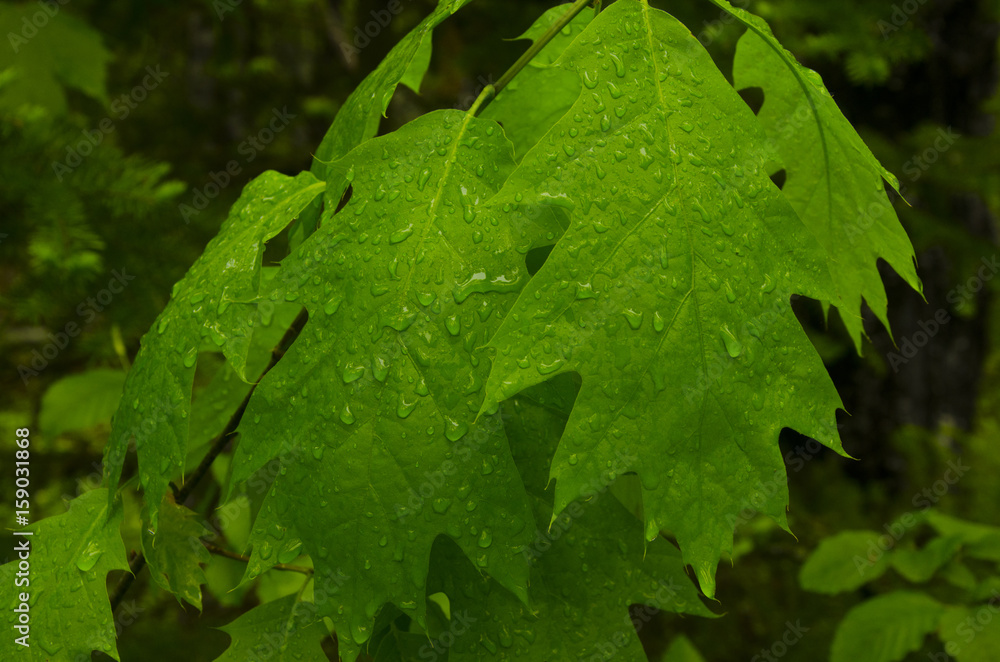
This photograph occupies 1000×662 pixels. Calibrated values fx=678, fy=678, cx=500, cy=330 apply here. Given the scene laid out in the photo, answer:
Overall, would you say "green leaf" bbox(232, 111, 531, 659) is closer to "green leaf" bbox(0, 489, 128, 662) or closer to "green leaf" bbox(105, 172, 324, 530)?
"green leaf" bbox(105, 172, 324, 530)

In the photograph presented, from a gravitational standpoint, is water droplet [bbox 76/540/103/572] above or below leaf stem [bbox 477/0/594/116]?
below

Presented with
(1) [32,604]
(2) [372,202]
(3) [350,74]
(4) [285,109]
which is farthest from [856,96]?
(1) [32,604]

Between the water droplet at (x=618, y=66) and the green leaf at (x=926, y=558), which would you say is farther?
the green leaf at (x=926, y=558)

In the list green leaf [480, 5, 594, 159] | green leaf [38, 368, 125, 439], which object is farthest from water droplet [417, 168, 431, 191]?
→ green leaf [38, 368, 125, 439]

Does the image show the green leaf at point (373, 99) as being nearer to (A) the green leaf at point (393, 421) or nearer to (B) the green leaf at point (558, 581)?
(A) the green leaf at point (393, 421)

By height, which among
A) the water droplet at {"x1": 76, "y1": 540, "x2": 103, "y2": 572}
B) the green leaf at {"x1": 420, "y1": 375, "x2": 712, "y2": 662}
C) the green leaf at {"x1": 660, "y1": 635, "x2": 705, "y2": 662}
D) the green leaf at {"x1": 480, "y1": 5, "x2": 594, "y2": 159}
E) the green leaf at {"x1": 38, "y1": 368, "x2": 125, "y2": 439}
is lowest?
the green leaf at {"x1": 660, "y1": 635, "x2": 705, "y2": 662}

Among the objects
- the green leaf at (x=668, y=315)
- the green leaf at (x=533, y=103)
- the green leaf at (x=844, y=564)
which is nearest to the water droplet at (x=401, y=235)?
the green leaf at (x=668, y=315)

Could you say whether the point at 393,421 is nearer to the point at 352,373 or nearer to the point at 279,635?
the point at 352,373
